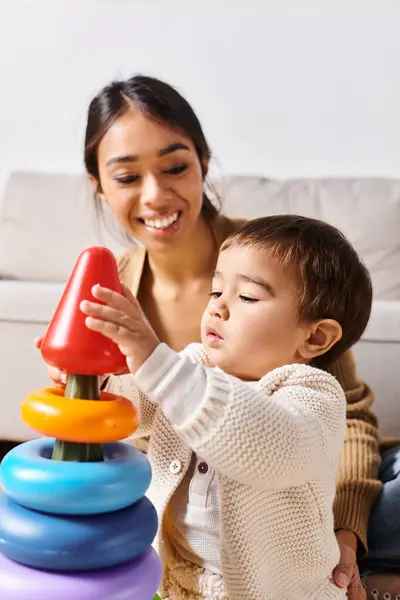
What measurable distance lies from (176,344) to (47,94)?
1773 millimetres

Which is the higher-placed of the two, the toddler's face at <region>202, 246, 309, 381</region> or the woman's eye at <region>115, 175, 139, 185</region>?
the woman's eye at <region>115, 175, 139, 185</region>

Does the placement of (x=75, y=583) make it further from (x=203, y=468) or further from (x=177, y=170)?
(x=177, y=170)

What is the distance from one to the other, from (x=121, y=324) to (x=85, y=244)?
1822 millimetres

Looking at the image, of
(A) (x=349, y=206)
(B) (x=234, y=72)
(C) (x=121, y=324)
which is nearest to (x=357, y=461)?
A: (C) (x=121, y=324)

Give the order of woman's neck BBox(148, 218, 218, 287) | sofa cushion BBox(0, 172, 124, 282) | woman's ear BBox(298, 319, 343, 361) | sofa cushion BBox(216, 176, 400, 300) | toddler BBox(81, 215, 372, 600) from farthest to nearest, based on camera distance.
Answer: sofa cushion BBox(0, 172, 124, 282)
sofa cushion BBox(216, 176, 400, 300)
woman's neck BBox(148, 218, 218, 287)
woman's ear BBox(298, 319, 343, 361)
toddler BBox(81, 215, 372, 600)

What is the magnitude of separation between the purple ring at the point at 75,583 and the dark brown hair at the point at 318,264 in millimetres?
403

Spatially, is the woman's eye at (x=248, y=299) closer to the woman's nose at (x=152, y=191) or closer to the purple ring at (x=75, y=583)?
the purple ring at (x=75, y=583)

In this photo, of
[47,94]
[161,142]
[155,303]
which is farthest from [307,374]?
[47,94]

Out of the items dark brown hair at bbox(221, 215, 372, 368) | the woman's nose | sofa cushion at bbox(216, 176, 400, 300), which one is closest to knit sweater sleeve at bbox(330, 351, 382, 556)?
dark brown hair at bbox(221, 215, 372, 368)

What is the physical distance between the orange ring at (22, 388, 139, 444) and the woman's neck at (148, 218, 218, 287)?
893 mm

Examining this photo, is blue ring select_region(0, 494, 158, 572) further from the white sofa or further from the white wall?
the white wall

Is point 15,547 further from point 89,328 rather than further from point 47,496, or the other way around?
point 89,328

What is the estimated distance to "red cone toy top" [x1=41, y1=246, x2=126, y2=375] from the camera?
0.77 meters

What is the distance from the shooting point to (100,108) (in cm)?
158
